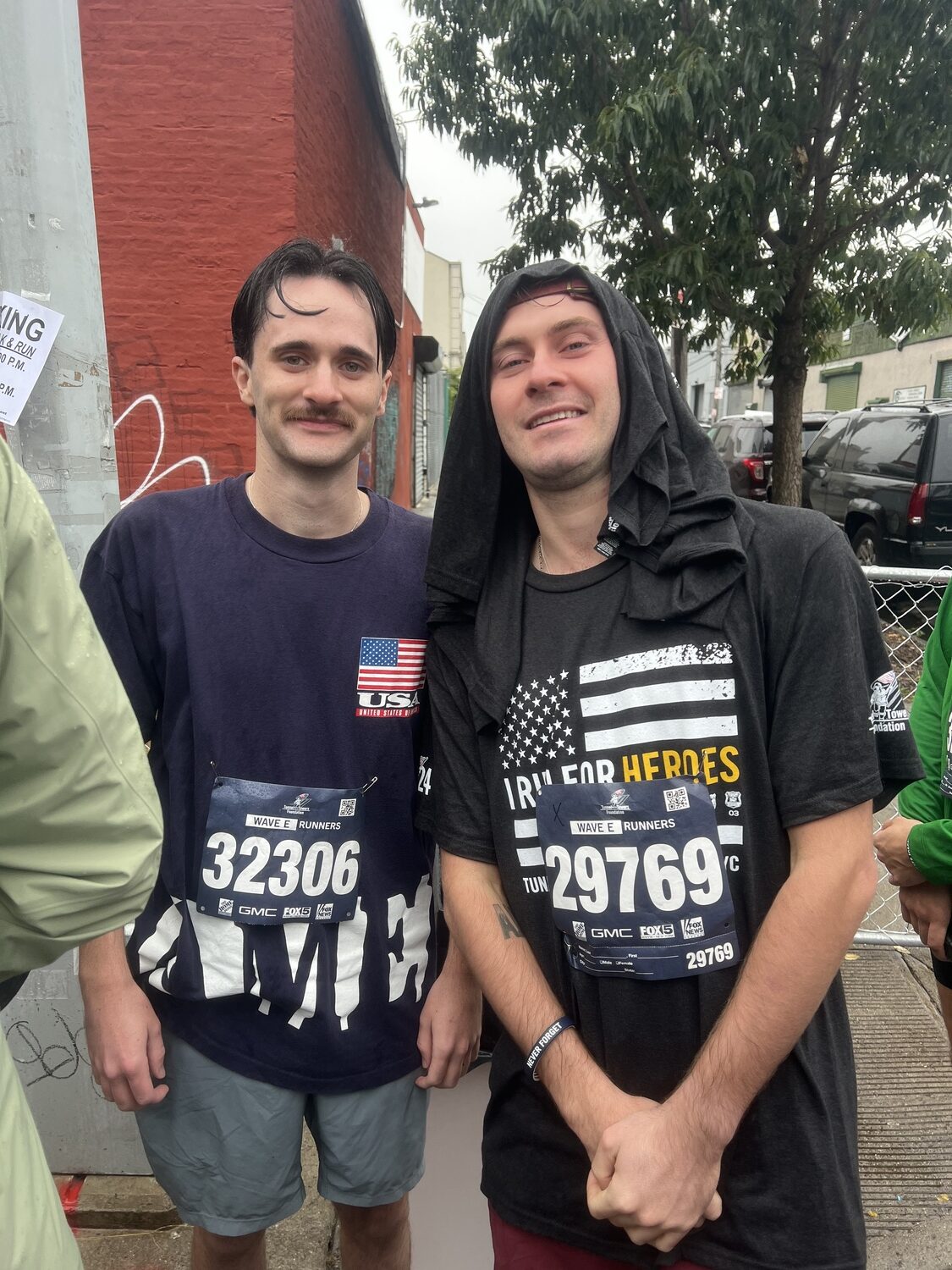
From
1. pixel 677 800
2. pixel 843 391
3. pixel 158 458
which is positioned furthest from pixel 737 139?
pixel 843 391

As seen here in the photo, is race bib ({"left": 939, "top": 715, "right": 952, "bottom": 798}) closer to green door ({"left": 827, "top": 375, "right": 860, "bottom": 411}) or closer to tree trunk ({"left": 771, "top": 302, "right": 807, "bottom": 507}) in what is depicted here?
tree trunk ({"left": 771, "top": 302, "right": 807, "bottom": 507})

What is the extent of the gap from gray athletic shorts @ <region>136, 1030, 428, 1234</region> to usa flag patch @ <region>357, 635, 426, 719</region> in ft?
2.71

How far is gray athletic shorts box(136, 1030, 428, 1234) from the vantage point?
190 centimetres

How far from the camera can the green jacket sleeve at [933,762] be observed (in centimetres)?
204

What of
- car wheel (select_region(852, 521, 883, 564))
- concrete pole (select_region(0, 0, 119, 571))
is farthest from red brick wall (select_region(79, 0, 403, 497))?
car wheel (select_region(852, 521, 883, 564))

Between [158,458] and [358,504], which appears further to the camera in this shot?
[158,458]

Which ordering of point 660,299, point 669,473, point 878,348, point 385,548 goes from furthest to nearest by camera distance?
1. point 878,348
2. point 660,299
3. point 385,548
4. point 669,473

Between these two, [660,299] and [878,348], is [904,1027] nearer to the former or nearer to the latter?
[660,299]

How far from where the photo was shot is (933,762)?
229 cm

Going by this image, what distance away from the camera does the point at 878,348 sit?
2883 centimetres

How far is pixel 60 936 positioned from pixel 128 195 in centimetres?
644

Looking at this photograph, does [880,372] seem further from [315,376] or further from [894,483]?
[315,376]

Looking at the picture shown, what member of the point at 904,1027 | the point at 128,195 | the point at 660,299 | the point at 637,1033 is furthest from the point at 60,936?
the point at 660,299

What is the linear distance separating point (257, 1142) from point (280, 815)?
2.40 ft
